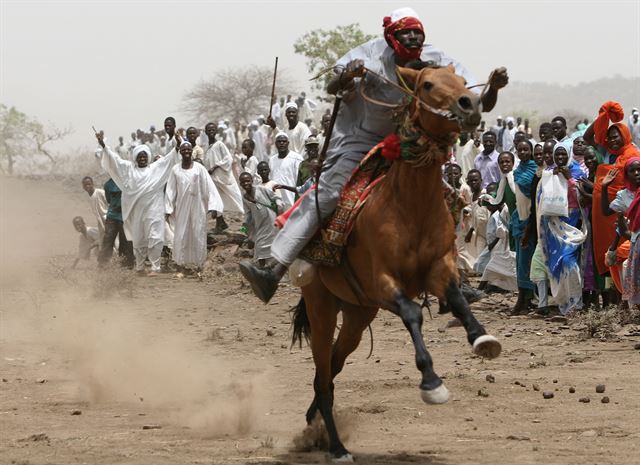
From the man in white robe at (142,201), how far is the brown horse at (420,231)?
13424 millimetres

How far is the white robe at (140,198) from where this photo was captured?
2077 centimetres

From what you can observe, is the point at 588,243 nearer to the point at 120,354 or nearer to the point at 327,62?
the point at 120,354

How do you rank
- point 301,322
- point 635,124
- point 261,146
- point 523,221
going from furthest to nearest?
point 261,146, point 635,124, point 523,221, point 301,322

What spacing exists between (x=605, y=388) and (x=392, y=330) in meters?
4.61

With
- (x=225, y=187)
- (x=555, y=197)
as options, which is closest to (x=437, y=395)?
(x=555, y=197)

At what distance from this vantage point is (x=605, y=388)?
9.52 m

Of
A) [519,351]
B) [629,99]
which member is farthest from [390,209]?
[629,99]

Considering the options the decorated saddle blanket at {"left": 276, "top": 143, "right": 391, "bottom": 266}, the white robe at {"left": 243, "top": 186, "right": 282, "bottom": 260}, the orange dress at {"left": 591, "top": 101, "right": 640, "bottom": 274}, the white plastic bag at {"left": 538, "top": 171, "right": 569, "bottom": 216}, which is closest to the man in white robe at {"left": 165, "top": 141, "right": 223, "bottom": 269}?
the white robe at {"left": 243, "top": 186, "right": 282, "bottom": 260}

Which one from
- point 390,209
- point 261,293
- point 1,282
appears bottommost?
point 1,282

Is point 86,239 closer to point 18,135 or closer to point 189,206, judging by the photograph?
point 189,206

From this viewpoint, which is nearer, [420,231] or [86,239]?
[420,231]

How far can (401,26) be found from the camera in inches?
290

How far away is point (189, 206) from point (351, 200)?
1313 cm

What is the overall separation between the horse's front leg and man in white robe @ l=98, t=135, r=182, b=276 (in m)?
14.1
